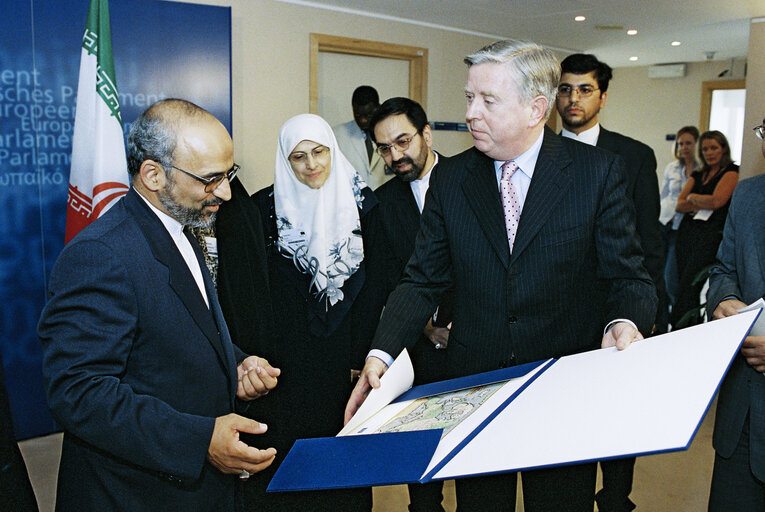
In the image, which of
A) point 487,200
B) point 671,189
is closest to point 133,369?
point 487,200

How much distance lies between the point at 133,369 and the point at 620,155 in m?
1.84

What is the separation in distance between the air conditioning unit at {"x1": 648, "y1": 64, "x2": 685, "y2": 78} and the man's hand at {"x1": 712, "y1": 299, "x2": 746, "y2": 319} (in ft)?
28.4

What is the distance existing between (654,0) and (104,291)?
5.49m

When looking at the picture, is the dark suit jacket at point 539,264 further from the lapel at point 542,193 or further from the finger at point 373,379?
the finger at point 373,379

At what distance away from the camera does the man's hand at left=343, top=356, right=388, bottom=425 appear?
4.42ft

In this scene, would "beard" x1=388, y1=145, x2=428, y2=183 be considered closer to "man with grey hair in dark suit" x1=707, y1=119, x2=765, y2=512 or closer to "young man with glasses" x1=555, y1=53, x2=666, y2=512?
"young man with glasses" x1=555, y1=53, x2=666, y2=512

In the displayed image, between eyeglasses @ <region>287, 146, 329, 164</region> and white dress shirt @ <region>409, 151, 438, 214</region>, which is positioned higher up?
eyeglasses @ <region>287, 146, 329, 164</region>

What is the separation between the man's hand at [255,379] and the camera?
158 cm

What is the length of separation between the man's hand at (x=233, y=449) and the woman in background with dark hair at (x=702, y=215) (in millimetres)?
4175

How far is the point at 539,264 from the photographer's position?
5.28 feet

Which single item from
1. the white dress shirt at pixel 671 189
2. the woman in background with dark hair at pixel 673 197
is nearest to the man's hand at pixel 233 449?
the woman in background with dark hair at pixel 673 197

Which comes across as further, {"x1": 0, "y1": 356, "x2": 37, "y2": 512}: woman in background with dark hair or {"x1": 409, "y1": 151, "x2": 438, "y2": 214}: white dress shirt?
{"x1": 409, "y1": 151, "x2": 438, "y2": 214}: white dress shirt

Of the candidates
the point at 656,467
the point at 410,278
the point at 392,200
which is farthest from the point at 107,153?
the point at 656,467

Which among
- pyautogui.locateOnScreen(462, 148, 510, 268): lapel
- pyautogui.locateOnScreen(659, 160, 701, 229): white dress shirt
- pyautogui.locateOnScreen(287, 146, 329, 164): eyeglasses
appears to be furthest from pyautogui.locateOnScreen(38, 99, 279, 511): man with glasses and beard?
pyautogui.locateOnScreen(659, 160, 701, 229): white dress shirt
